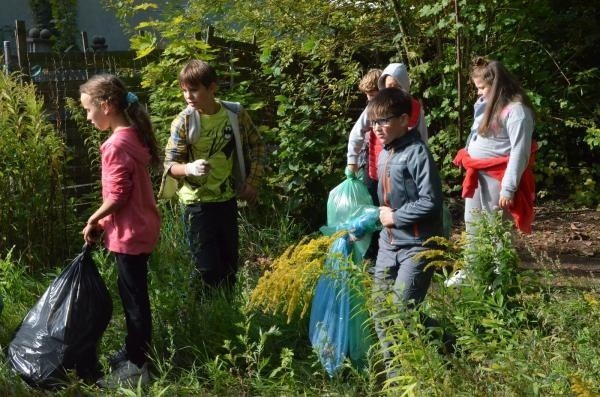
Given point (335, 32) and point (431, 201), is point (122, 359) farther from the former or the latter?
point (335, 32)

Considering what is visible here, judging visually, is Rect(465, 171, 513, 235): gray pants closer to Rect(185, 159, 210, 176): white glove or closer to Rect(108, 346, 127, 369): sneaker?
Rect(185, 159, 210, 176): white glove

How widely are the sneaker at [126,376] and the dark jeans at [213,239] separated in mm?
929

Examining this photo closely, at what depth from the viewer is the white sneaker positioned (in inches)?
159

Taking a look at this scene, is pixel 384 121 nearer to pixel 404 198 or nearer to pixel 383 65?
pixel 404 198

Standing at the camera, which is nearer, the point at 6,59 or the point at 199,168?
the point at 199,168

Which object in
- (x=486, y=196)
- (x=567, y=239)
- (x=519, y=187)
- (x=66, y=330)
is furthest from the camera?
(x=567, y=239)

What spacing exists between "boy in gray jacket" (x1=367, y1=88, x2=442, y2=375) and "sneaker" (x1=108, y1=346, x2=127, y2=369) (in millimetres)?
1408

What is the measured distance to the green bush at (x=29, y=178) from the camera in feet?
18.7

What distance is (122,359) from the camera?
4.41 meters

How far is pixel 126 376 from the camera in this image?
168 inches

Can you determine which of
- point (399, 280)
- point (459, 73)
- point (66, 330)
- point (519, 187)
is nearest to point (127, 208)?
point (66, 330)

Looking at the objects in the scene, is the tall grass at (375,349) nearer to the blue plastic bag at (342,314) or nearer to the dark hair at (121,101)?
the blue plastic bag at (342,314)

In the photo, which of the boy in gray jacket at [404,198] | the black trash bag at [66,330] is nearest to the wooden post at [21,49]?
the black trash bag at [66,330]

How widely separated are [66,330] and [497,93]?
292cm
